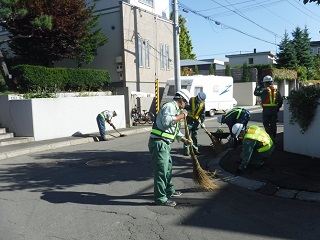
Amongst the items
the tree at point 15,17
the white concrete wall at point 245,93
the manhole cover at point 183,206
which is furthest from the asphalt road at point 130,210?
the white concrete wall at point 245,93

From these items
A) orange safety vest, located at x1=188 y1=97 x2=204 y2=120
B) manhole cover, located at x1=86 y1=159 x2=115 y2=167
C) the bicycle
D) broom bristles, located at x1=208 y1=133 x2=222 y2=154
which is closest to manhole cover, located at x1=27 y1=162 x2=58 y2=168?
manhole cover, located at x1=86 y1=159 x2=115 y2=167

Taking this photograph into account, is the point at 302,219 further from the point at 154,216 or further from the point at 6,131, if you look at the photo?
the point at 6,131

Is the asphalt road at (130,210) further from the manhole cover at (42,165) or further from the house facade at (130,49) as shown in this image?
the house facade at (130,49)

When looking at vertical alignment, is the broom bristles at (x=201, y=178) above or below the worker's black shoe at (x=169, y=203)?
above

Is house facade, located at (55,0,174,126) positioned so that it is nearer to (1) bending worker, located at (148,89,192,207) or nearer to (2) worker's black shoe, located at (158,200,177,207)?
(1) bending worker, located at (148,89,192,207)

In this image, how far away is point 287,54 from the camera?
36844 millimetres

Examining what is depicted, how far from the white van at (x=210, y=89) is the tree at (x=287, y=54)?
606 inches

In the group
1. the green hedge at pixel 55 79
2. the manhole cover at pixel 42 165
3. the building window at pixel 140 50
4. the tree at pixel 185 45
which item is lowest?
the manhole cover at pixel 42 165

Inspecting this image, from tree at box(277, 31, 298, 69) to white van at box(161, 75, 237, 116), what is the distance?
50.5ft

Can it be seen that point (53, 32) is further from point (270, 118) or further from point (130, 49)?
point (270, 118)

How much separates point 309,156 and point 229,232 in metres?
4.48

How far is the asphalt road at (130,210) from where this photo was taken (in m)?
4.43

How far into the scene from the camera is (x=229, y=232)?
4418mm

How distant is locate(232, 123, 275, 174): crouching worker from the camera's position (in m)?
6.77
